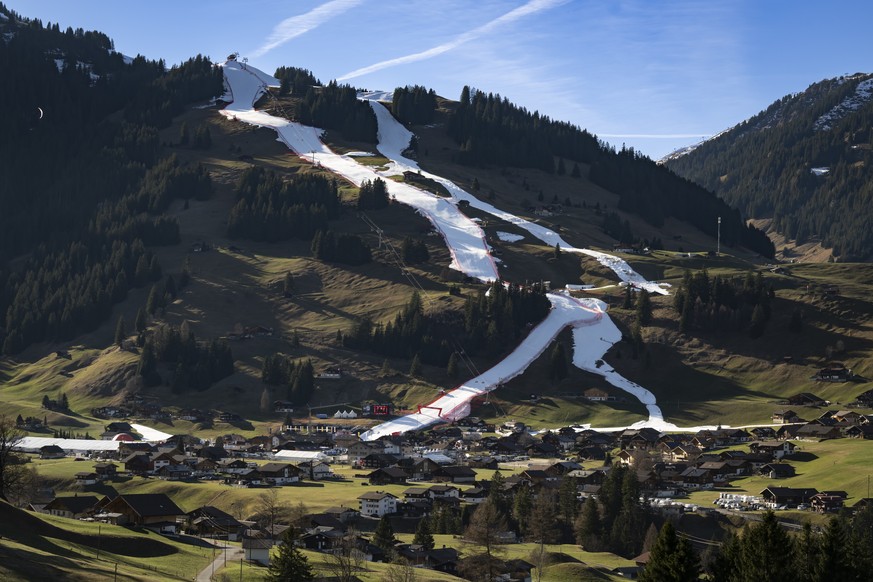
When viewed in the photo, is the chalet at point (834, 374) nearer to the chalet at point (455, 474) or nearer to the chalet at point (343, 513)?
the chalet at point (455, 474)

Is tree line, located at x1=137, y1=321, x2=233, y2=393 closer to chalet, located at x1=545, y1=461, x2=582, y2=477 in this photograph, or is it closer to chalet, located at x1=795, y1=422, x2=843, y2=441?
chalet, located at x1=545, y1=461, x2=582, y2=477

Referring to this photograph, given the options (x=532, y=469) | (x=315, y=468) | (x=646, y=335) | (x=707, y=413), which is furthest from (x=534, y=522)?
(x=646, y=335)

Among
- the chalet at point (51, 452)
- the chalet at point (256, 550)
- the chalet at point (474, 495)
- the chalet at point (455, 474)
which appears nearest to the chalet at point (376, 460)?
the chalet at point (455, 474)

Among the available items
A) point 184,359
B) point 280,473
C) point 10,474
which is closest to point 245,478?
point 280,473

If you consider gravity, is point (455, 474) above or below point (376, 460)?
above

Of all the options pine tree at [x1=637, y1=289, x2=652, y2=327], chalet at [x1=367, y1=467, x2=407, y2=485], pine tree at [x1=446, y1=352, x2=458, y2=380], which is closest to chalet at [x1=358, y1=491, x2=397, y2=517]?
chalet at [x1=367, y1=467, x2=407, y2=485]

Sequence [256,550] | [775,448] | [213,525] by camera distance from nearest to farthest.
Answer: [256,550]
[213,525]
[775,448]

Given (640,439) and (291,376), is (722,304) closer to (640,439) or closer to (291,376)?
(640,439)

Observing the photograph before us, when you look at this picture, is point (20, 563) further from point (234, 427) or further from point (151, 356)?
point (151, 356)
